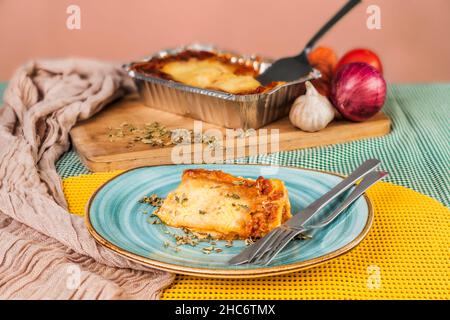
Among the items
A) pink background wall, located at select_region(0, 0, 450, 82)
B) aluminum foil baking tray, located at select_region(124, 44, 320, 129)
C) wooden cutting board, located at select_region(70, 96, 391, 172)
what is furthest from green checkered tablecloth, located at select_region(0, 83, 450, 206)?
pink background wall, located at select_region(0, 0, 450, 82)

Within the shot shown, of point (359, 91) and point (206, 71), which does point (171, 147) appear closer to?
point (206, 71)

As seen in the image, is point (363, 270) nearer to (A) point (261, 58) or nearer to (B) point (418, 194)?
(B) point (418, 194)

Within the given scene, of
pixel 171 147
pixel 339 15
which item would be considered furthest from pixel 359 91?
pixel 171 147

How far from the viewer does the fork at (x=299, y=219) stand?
1177mm

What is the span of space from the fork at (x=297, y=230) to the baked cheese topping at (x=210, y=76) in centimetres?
88

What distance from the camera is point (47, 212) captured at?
1477 mm

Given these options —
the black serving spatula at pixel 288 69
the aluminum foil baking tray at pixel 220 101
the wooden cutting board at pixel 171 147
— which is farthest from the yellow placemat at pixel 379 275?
the black serving spatula at pixel 288 69

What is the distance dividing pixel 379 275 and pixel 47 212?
0.73 m

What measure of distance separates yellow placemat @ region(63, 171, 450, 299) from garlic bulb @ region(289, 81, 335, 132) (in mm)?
669

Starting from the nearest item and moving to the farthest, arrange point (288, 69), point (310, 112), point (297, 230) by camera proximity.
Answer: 1. point (297, 230)
2. point (310, 112)
3. point (288, 69)

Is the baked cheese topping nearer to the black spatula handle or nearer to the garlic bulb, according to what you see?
the garlic bulb

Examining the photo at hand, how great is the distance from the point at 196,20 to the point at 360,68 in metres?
2.51
